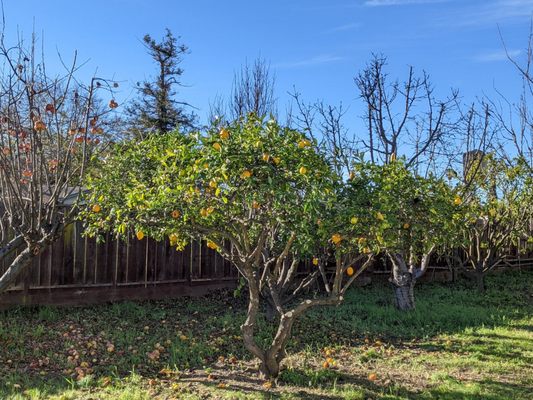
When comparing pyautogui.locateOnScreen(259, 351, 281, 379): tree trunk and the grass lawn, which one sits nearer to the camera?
the grass lawn

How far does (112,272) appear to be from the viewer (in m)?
8.18

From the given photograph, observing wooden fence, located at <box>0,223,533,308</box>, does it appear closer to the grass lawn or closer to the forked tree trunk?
the grass lawn

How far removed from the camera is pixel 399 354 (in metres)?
6.02

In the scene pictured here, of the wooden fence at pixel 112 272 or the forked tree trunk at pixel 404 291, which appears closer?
the wooden fence at pixel 112 272

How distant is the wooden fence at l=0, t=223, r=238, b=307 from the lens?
7.32 m

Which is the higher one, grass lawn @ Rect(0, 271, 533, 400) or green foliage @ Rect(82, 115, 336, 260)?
green foliage @ Rect(82, 115, 336, 260)

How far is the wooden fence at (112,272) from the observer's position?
24.0 feet

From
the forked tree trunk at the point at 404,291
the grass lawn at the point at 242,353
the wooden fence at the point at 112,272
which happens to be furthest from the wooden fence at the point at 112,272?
the forked tree trunk at the point at 404,291

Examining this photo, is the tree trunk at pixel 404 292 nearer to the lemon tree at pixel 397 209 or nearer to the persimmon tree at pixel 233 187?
the lemon tree at pixel 397 209

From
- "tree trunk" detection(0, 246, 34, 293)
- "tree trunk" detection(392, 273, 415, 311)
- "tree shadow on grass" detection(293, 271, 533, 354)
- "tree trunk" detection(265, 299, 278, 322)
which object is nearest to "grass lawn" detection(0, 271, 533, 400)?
"tree shadow on grass" detection(293, 271, 533, 354)

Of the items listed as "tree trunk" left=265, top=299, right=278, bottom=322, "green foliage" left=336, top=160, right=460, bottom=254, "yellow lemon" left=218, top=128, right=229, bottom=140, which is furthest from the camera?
"tree trunk" left=265, top=299, right=278, bottom=322

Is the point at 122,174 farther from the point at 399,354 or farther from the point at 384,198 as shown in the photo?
the point at 399,354

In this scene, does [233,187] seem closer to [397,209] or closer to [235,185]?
[235,185]

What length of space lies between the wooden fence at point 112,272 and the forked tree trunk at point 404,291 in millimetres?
3095
